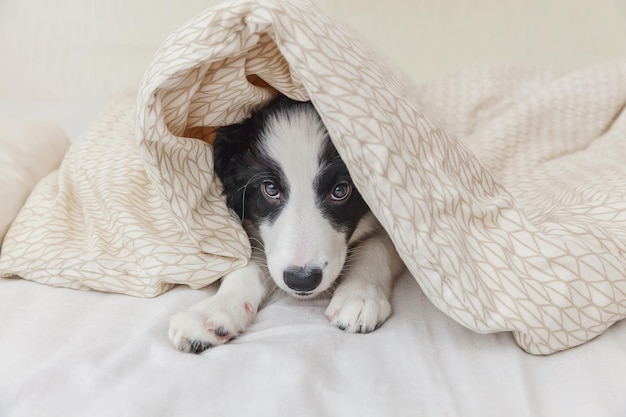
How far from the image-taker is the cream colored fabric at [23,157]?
1.77m

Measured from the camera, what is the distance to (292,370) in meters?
1.12

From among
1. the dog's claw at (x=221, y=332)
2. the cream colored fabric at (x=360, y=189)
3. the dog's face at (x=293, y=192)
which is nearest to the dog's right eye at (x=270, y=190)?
the dog's face at (x=293, y=192)

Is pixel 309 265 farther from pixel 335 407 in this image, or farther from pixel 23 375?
pixel 23 375

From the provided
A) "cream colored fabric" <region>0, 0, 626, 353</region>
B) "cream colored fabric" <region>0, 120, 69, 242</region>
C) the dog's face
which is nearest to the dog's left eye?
the dog's face

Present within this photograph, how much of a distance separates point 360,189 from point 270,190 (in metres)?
0.35

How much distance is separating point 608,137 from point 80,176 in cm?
183

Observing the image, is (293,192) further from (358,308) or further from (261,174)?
(358,308)

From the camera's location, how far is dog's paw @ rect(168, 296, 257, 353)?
125 centimetres

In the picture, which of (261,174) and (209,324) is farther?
(261,174)

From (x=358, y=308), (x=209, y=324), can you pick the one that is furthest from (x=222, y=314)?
(x=358, y=308)

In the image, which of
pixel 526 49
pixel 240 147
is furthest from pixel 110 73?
pixel 526 49

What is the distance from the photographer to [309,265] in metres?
1.36

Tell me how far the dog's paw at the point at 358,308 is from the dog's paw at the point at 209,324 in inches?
8.0

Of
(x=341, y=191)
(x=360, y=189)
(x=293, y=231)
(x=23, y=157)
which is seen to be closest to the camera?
(x=360, y=189)
